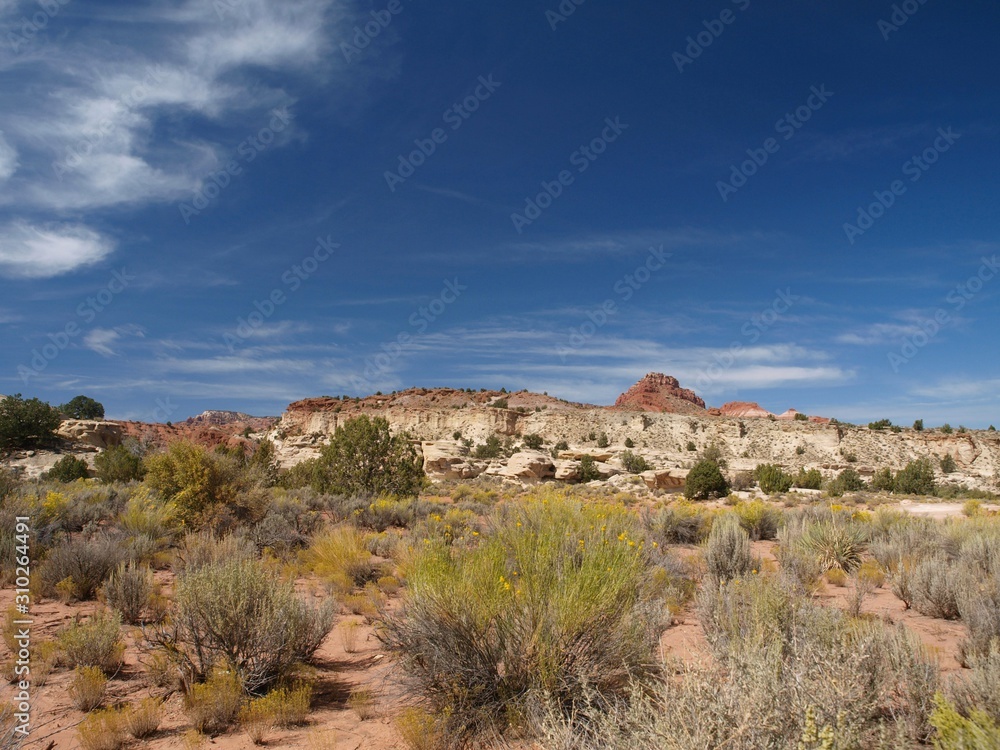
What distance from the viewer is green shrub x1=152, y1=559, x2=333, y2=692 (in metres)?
4.27

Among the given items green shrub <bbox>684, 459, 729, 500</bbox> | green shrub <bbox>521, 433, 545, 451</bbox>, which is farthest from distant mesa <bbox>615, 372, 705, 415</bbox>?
green shrub <bbox>684, 459, 729, 500</bbox>

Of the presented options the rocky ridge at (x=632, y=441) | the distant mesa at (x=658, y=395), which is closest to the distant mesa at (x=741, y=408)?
the distant mesa at (x=658, y=395)

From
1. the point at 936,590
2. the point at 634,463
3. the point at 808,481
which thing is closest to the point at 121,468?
the point at 634,463

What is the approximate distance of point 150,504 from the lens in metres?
10.3

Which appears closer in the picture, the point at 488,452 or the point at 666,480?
the point at 666,480

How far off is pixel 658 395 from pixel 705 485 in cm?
8051

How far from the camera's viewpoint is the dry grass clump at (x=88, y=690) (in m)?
3.96

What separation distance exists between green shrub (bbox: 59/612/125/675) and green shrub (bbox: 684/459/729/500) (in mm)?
21520

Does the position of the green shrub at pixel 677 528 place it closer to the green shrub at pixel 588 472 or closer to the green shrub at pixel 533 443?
the green shrub at pixel 588 472

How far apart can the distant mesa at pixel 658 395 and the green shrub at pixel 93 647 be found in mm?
84630

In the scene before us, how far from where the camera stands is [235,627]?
4.31 metres

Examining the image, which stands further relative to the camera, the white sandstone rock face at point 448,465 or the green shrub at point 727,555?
the white sandstone rock face at point 448,465

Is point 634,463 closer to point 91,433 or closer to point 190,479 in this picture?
point 190,479

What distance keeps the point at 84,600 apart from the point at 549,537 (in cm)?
621
